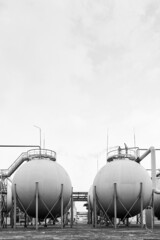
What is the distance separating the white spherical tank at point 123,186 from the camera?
27797 millimetres

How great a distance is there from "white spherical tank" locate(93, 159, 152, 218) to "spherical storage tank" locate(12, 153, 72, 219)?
332cm

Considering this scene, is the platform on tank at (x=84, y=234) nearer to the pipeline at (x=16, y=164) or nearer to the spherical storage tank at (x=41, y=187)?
the spherical storage tank at (x=41, y=187)

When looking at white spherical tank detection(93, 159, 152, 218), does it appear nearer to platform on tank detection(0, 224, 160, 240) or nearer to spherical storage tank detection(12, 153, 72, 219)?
spherical storage tank detection(12, 153, 72, 219)

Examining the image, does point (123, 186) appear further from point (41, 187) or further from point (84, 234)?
point (84, 234)

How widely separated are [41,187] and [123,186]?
668 cm

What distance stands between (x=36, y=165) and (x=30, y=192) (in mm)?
2477

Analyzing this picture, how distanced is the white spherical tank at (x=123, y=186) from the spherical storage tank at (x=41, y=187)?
3319 mm

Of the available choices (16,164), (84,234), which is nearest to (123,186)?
(84,234)

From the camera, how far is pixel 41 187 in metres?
27.9

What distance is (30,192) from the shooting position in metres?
27.9

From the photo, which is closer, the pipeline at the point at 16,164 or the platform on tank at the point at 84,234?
the platform on tank at the point at 84,234

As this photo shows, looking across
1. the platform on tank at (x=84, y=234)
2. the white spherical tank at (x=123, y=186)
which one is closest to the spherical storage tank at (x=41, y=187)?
the white spherical tank at (x=123, y=186)

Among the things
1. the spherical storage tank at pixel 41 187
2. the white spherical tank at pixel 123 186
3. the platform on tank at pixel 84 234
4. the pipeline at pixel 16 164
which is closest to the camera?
the platform on tank at pixel 84 234

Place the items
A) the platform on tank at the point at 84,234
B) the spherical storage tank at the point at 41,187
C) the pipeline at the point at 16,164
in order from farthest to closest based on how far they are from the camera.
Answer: the pipeline at the point at 16,164, the spherical storage tank at the point at 41,187, the platform on tank at the point at 84,234
